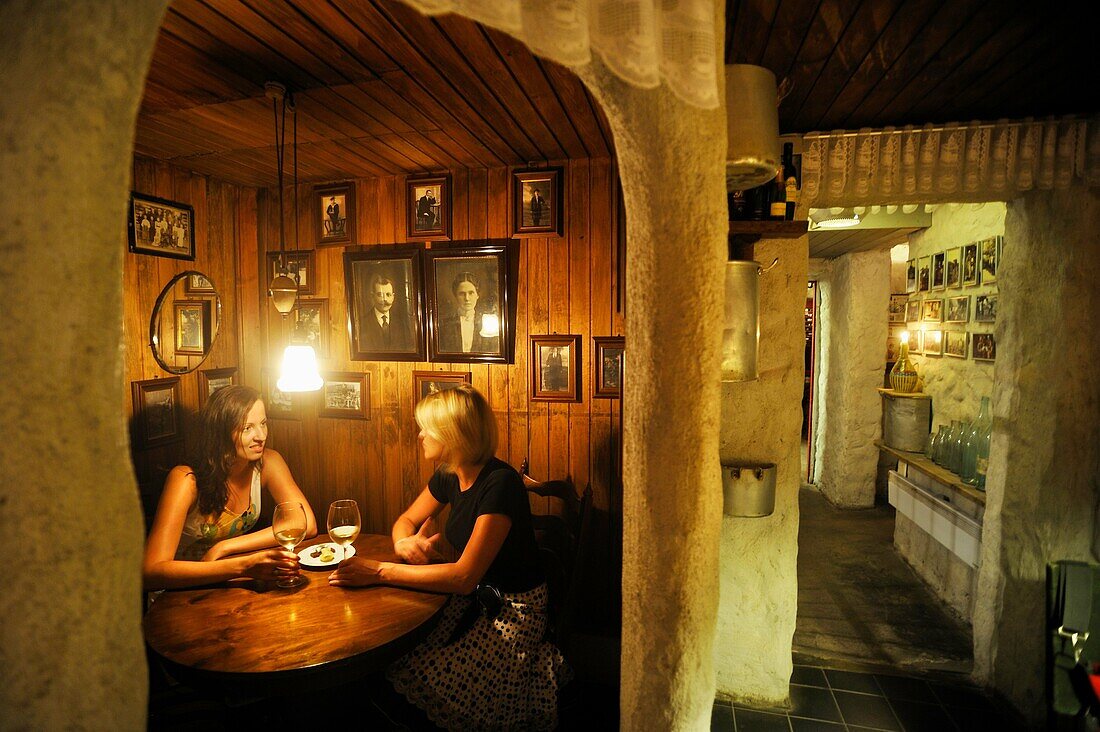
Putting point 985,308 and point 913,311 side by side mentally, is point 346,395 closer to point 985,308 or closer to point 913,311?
point 985,308

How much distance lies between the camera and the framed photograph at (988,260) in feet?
12.8

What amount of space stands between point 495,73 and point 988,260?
4.10 meters

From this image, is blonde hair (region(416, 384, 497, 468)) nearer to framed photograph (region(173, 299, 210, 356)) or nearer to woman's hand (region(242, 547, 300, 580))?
woman's hand (region(242, 547, 300, 580))

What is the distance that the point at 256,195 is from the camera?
377cm

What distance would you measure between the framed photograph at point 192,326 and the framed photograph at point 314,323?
550mm

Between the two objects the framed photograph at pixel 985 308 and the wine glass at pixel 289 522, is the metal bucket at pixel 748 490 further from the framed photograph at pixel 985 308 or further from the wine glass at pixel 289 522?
the framed photograph at pixel 985 308

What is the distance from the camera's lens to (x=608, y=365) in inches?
125

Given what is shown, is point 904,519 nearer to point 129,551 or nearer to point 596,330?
point 596,330

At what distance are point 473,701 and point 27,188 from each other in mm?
2149

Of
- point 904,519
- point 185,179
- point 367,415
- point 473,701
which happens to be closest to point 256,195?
point 185,179

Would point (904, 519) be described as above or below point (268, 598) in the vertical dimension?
below

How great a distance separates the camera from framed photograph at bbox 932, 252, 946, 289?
4812 millimetres

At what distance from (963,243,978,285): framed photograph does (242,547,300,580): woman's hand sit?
Answer: 5178 millimetres

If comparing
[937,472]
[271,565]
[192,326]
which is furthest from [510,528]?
[937,472]
